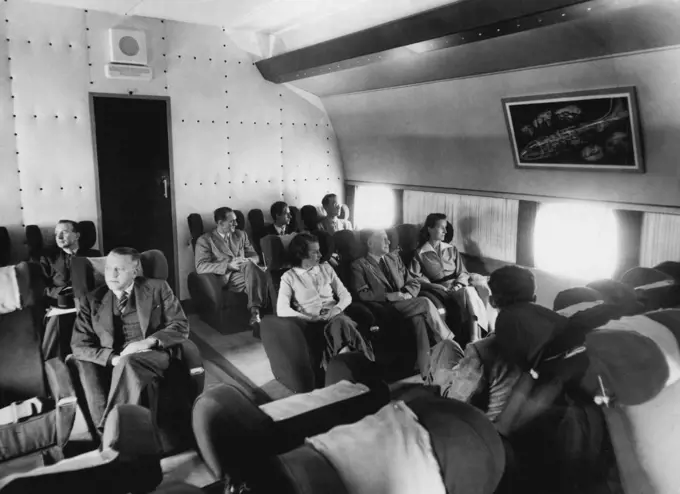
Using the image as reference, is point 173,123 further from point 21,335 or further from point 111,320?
point 21,335

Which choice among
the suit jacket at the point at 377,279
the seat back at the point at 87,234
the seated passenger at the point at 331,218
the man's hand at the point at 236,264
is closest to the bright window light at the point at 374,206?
the seated passenger at the point at 331,218

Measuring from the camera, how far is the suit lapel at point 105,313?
3221 millimetres

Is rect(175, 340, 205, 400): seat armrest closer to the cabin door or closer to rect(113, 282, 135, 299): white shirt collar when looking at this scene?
rect(113, 282, 135, 299): white shirt collar

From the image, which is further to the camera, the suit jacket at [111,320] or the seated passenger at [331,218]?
the seated passenger at [331,218]

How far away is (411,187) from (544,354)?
4613mm

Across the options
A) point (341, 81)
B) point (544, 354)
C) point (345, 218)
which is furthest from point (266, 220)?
point (544, 354)

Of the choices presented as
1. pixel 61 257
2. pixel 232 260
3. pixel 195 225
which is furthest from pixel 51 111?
pixel 232 260

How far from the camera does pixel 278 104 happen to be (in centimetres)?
685

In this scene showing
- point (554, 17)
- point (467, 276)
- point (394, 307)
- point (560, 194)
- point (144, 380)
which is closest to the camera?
point (144, 380)

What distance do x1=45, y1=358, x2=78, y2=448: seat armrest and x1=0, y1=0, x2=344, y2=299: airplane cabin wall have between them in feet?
9.64

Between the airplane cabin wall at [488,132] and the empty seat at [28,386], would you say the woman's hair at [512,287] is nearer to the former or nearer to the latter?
the airplane cabin wall at [488,132]

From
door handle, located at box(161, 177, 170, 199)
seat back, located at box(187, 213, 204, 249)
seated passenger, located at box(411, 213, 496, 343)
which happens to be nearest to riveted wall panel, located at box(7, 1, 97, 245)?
door handle, located at box(161, 177, 170, 199)

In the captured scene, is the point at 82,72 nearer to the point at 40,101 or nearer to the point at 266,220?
the point at 40,101

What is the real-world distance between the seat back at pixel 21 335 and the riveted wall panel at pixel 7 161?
242 cm
